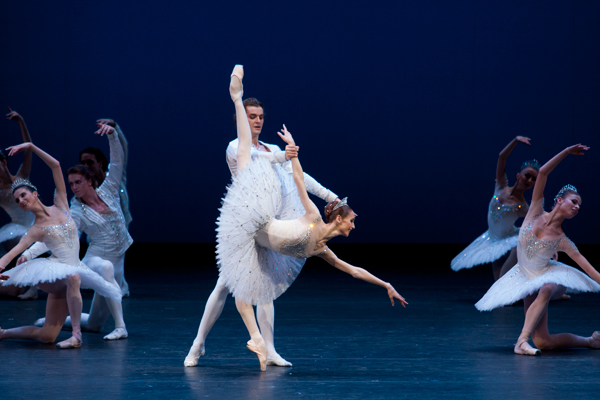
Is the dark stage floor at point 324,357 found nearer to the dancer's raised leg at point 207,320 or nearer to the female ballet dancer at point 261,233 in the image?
the dancer's raised leg at point 207,320

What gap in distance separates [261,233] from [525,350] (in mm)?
1390

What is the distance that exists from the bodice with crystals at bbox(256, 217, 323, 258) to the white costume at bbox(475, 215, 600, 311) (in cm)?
111

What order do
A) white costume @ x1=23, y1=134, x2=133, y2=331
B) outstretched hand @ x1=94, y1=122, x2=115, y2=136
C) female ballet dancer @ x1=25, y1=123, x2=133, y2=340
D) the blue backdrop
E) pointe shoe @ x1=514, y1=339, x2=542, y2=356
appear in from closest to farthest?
1. pointe shoe @ x1=514, y1=339, x2=542, y2=356
2. female ballet dancer @ x1=25, y1=123, x2=133, y2=340
3. outstretched hand @ x1=94, y1=122, x2=115, y2=136
4. white costume @ x1=23, y1=134, x2=133, y2=331
5. the blue backdrop

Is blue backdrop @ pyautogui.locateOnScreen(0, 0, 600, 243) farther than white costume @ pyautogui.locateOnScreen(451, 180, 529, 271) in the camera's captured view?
Yes

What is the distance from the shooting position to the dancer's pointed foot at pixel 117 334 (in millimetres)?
3807

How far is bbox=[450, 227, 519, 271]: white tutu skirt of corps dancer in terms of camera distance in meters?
5.38

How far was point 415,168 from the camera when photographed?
8.50 meters

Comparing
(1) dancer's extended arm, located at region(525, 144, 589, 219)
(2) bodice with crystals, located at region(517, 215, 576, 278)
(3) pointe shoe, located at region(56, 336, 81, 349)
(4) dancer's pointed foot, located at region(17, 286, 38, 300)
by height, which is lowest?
(4) dancer's pointed foot, located at region(17, 286, 38, 300)

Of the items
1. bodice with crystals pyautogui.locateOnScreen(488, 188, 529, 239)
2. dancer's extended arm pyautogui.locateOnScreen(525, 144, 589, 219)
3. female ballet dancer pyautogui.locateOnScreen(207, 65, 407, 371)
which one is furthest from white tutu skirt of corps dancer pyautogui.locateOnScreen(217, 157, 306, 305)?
bodice with crystals pyautogui.locateOnScreen(488, 188, 529, 239)

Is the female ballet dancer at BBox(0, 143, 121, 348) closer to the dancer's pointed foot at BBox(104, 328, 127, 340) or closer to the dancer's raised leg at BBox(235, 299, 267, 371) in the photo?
the dancer's pointed foot at BBox(104, 328, 127, 340)

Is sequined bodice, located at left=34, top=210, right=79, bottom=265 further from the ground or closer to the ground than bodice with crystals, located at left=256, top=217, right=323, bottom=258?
closer to the ground

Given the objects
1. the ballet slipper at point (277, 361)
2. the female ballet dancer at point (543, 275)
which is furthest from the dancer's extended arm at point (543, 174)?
the ballet slipper at point (277, 361)

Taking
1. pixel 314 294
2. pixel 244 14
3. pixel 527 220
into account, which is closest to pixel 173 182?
pixel 244 14

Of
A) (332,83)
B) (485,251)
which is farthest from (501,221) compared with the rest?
(332,83)
